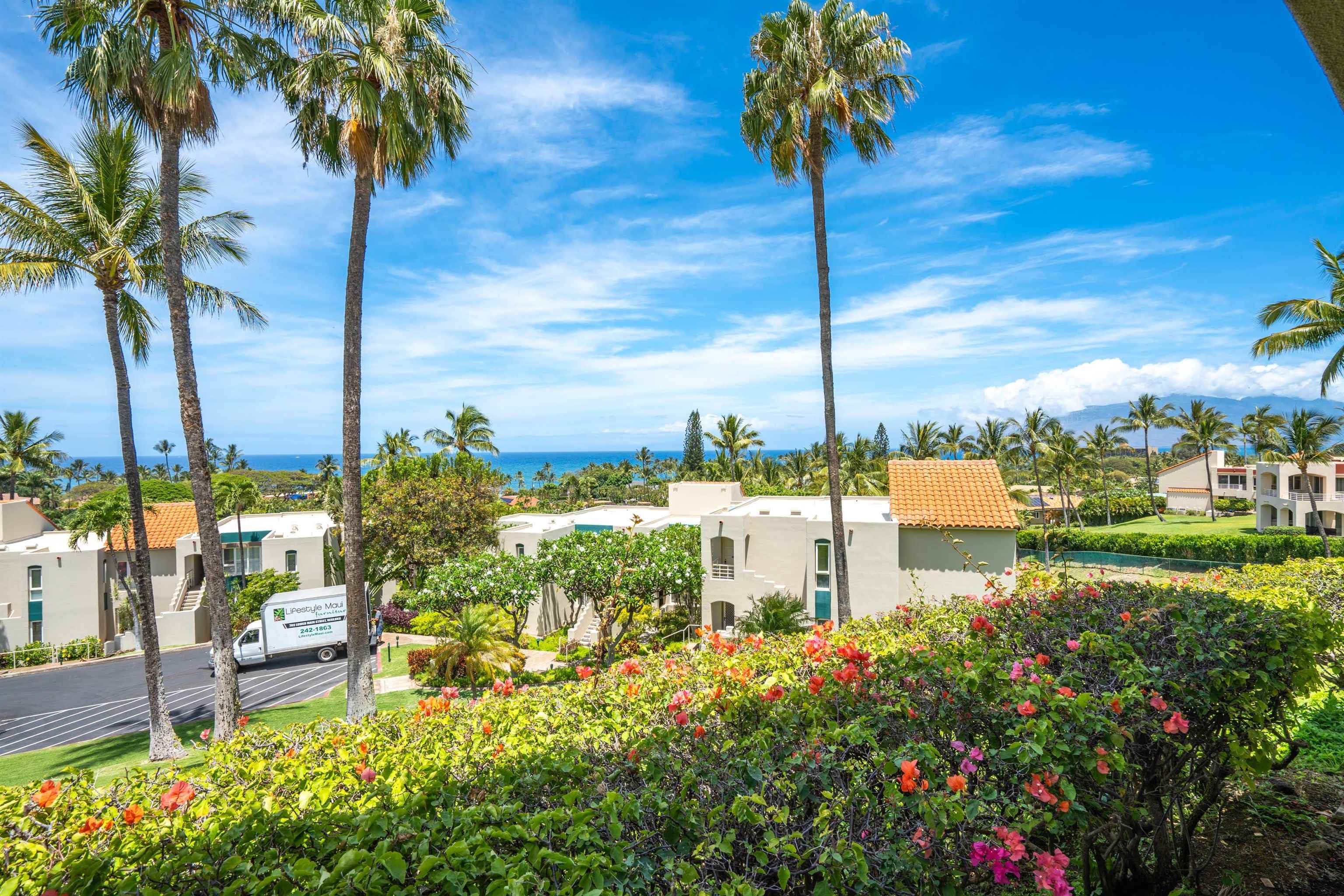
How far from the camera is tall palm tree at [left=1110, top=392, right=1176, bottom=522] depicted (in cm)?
5806

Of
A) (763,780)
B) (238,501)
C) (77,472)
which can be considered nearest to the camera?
(763,780)

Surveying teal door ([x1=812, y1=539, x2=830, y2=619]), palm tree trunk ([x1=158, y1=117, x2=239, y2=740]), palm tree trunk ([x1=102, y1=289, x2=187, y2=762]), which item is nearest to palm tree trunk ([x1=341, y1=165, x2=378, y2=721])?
palm tree trunk ([x1=158, y1=117, x2=239, y2=740])

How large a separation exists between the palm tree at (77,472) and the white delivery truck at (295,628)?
9040 cm

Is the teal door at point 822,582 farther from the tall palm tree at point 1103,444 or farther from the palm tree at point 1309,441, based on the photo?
the tall palm tree at point 1103,444

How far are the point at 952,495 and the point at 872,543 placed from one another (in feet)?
9.38

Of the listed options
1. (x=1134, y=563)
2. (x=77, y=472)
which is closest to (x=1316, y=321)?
(x=1134, y=563)

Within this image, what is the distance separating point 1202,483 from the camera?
60.1 m

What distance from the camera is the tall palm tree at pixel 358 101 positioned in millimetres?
11047

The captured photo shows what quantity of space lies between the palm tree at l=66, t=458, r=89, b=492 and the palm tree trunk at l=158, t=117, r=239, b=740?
10301 cm

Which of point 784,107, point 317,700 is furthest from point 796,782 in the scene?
point 317,700

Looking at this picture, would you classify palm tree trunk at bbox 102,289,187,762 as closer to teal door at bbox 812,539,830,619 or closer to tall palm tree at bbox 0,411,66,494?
teal door at bbox 812,539,830,619

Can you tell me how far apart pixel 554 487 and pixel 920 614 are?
239 feet

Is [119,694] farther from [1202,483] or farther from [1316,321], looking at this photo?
[1202,483]

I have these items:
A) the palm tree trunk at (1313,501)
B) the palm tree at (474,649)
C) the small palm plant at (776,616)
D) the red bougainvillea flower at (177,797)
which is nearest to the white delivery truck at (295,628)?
the palm tree at (474,649)
